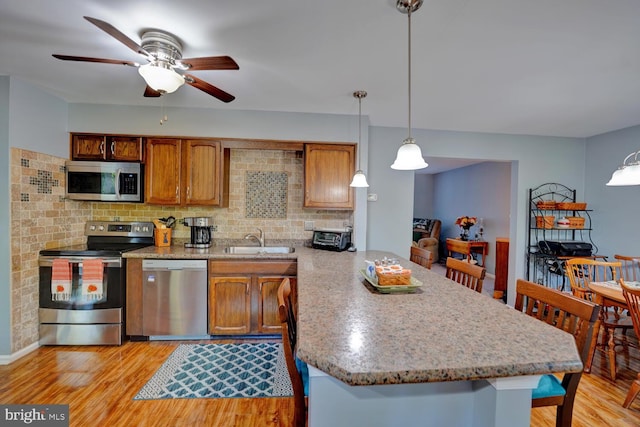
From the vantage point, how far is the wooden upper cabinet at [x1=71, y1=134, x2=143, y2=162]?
2.97m

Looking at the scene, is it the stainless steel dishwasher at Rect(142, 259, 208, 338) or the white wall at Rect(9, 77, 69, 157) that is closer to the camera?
the white wall at Rect(9, 77, 69, 157)

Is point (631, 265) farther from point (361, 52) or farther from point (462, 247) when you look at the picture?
point (361, 52)

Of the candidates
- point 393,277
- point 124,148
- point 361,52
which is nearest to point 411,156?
point 393,277

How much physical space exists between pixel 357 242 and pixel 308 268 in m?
1.14

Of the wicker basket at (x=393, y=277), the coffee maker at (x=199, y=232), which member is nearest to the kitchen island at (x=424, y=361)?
the wicker basket at (x=393, y=277)

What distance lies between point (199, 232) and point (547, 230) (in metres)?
4.56

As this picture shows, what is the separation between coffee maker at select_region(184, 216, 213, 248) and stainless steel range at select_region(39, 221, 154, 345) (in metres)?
0.66

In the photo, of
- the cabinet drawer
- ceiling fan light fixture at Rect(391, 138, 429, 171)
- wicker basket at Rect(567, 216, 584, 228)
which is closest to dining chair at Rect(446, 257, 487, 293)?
ceiling fan light fixture at Rect(391, 138, 429, 171)

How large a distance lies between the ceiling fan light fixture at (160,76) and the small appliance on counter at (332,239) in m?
1.93

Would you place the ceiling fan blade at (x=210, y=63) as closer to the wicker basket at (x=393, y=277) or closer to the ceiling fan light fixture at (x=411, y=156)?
the ceiling fan light fixture at (x=411, y=156)

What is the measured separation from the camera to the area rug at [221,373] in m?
2.04

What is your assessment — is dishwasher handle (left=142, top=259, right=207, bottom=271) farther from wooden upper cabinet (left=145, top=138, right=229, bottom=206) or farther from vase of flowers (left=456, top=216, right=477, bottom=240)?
vase of flowers (left=456, top=216, right=477, bottom=240)

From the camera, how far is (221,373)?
226cm

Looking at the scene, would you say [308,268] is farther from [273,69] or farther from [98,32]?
[98,32]
